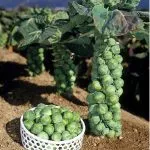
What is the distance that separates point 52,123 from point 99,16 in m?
0.76

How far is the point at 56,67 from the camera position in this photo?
3750 mm

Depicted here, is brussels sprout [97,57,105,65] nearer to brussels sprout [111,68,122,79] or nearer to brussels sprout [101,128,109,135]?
brussels sprout [111,68,122,79]

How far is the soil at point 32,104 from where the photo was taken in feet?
10.5

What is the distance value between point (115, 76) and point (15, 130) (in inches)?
31.9

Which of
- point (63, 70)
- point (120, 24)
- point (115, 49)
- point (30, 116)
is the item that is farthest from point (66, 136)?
point (63, 70)

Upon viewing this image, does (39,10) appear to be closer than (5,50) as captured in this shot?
Yes

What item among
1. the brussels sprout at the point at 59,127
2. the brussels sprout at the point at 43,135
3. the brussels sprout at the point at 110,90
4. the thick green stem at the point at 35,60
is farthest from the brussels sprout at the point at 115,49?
the thick green stem at the point at 35,60

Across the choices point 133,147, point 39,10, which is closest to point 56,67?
point 39,10

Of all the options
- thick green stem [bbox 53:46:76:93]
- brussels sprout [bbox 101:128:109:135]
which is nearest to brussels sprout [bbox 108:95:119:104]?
brussels sprout [bbox 101:128:109:135]

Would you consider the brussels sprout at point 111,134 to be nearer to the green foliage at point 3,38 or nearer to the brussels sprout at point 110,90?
the brussels sprout at point 110,90

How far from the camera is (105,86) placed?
3.08 m

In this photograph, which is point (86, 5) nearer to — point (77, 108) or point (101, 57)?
point (101, 57)

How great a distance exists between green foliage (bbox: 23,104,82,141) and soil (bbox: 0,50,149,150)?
0.20m

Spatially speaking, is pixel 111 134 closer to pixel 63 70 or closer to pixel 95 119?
pixel 95 119
